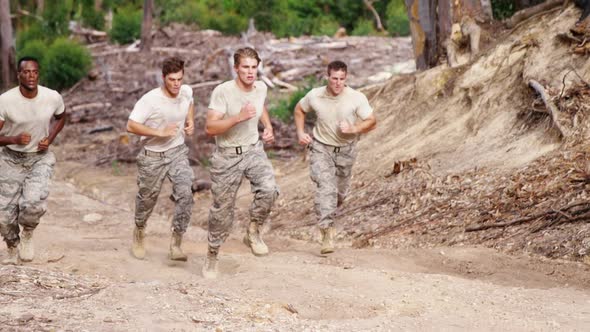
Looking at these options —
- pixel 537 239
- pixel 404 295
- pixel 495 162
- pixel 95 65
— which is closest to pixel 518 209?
pixel 537 239

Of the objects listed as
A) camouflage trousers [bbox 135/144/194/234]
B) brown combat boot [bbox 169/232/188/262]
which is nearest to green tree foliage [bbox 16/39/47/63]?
brown combat boot [bbox 169/232/188/262]

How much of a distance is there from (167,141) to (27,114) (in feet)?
4.09

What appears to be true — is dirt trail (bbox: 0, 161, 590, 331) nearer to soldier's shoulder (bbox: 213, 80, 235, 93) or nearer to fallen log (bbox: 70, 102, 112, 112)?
soldier's shoulder (bbox: 213, 80, 235, 93)

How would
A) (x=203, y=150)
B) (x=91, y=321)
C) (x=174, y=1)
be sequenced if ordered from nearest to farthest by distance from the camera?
(x=91, y=321), (x=203, y=150), (x=174, y=1)

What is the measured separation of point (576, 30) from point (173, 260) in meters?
5.90

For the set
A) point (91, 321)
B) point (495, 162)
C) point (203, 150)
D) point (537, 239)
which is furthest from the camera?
point (203, 150)

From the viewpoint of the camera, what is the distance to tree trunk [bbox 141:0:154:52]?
28.5 metres

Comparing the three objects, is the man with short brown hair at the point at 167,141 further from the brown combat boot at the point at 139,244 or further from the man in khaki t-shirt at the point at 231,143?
the man in khaki t-shirt at the point at 231,143

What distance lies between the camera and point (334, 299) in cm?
800

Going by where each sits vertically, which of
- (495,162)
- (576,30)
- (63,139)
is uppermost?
(576,30)

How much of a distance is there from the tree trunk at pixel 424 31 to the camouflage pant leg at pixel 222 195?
7407 millimetres

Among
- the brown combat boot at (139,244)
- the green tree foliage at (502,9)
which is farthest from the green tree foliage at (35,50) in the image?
the brown combat boot at (139,244)

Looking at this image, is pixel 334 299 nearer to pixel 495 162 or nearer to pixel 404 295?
pixel 404 295

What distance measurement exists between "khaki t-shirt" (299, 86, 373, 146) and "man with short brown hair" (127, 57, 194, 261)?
46.6 inches
